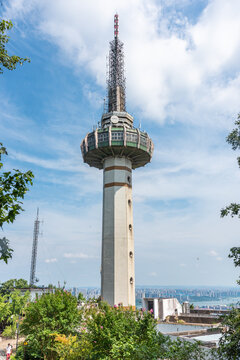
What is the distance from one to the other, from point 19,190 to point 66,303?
19630 mm

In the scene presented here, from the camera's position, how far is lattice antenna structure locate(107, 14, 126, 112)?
2472 inches

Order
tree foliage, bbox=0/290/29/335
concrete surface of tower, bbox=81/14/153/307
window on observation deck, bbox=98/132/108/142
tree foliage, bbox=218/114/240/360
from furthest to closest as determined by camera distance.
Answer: window on observation deck, bbox=98/132/108/142
concrete surface of tower, bbox=81/14/153/307
tree foliage, bbox=0/290/29/335
tree foliage, bbox=218/114/240/360

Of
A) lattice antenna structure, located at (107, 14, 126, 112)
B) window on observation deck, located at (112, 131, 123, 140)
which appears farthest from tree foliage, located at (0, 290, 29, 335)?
lattice antenna structure, located at (107, 14, 126, 112)

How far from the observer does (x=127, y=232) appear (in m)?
50.8

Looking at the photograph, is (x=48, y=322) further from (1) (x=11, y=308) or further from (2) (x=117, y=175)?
(2) (x=117, y=175)

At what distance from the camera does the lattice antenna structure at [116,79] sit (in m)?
62.8

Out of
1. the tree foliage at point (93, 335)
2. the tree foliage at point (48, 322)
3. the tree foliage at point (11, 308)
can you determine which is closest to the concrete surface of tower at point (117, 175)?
the tree foliage at point (11, 308)

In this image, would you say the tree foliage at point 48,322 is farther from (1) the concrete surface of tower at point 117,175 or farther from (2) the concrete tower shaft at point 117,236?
(2) the concrete tower shaft at point 117,236

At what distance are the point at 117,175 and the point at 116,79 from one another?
2246cm

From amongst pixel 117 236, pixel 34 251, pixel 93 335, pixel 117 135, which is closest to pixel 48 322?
pixel 93 335

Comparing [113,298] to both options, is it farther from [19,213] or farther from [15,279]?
[15,279]

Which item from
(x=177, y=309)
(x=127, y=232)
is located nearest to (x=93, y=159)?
(x=127, y=232)

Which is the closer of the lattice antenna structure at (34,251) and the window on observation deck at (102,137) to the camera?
the window on observation deck at (102,137)

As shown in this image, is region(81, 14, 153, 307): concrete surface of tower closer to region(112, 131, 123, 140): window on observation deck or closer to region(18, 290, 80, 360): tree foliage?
region(112, 131, 123, 140): window on observation deck
